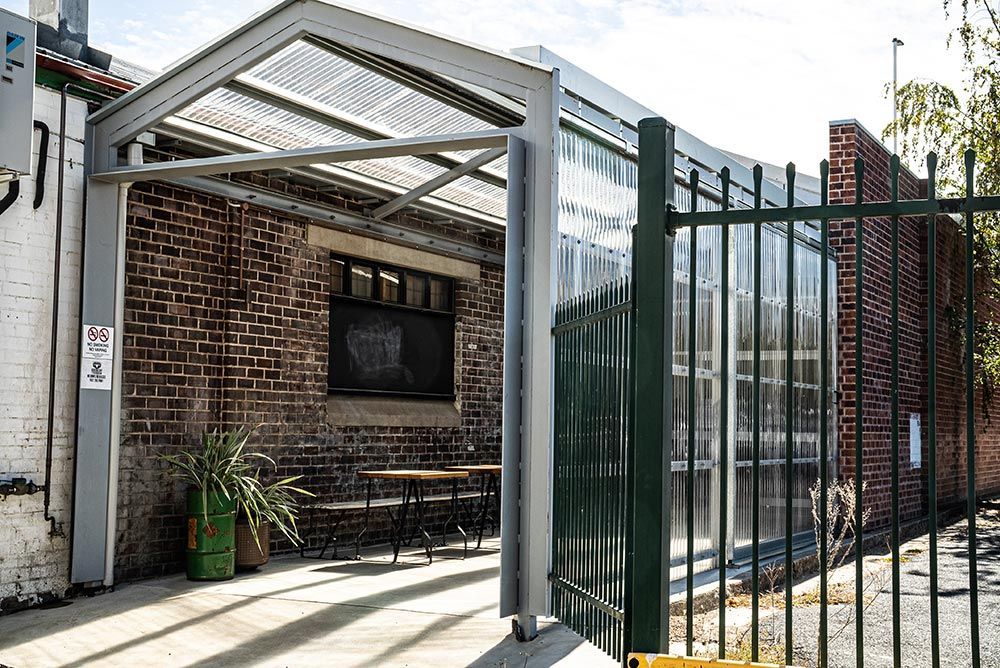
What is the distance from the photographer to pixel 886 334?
12.5m

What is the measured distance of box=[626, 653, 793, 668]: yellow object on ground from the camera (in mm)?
3107

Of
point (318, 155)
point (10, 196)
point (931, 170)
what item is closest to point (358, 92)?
point (318, 155)

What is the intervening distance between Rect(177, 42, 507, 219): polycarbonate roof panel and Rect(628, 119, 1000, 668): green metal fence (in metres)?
3.04

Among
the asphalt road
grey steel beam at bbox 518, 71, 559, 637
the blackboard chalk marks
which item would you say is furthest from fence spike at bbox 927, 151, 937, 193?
the blackboard chalk marks

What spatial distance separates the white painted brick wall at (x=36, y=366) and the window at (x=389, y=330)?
10.00 feet

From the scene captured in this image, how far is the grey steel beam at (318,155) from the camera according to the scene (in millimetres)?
6508

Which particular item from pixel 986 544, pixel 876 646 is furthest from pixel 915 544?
pixel 876 646

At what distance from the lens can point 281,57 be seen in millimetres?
7152

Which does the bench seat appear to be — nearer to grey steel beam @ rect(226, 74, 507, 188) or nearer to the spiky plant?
the spiky plant

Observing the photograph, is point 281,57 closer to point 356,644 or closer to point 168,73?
point 168,73

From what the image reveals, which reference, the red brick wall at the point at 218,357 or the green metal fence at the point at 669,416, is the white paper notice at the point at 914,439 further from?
the green metal fence at the point at 669,416

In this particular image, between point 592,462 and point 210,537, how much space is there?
13.3ft

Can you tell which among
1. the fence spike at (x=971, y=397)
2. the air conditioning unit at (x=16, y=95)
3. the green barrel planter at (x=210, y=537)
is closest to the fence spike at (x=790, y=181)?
the fence spike at (x=971, y=397)

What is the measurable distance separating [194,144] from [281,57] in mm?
1750
